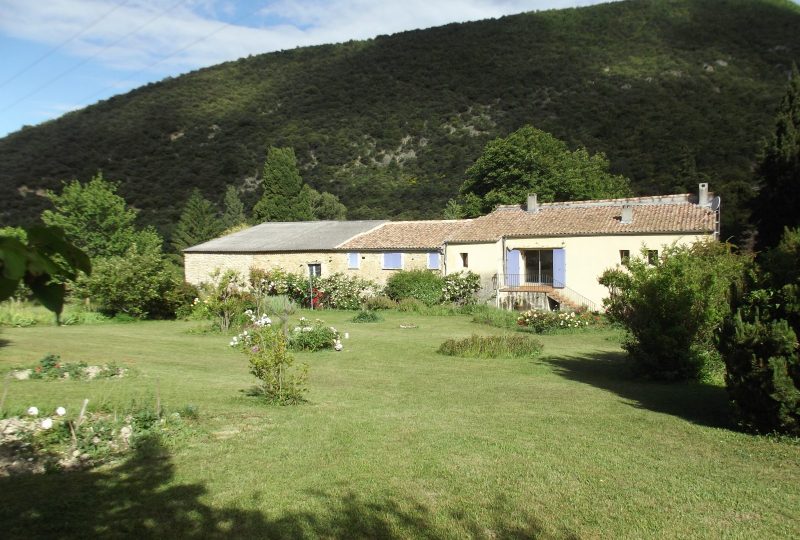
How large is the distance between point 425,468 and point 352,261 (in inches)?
1032

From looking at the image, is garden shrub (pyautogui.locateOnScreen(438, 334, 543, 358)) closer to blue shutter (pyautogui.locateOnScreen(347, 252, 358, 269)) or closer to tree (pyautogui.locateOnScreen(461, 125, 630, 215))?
blue shutter (pyautogui.locateOnScreen(347, 252, 358, 269))

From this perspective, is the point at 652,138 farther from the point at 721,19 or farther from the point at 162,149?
the point at 162,149

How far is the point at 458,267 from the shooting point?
99.8 feet

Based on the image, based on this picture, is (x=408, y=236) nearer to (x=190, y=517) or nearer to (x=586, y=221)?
(x=586, y=221)

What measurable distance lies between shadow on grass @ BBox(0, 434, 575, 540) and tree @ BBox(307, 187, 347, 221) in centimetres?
4872

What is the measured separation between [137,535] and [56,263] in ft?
11.9

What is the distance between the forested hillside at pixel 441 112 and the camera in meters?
54.8

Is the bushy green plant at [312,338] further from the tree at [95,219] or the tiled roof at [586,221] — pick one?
the tree at [95,219]

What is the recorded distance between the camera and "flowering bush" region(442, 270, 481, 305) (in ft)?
95.7

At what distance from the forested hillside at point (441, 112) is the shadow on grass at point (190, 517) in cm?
3991

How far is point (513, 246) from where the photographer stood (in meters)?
29.5

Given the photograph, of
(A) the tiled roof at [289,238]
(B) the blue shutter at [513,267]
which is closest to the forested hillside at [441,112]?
(B) the blue shutter at [513,267]

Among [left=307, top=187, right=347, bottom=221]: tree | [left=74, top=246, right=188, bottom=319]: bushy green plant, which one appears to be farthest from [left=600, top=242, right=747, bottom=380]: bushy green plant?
[left=307, top=187, right=347, bottom=221]: tree

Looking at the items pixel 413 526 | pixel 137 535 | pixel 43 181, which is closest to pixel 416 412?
pixel 413 526
